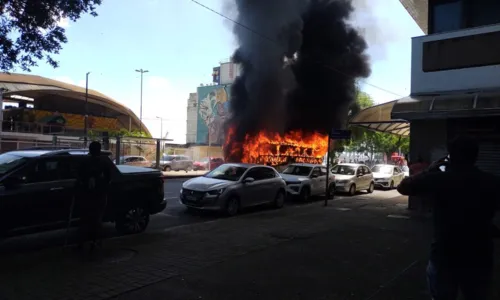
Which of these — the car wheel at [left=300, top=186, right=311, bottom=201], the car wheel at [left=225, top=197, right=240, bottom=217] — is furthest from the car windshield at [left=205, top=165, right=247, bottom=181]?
the car wheel at [left=300, top=186, right=311, bottom=201]

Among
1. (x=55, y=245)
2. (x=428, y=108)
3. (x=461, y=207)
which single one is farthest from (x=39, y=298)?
(x=428, y=108)

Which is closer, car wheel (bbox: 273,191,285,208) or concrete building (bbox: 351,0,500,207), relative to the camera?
concrete building (bbox: 351,0,500,207)

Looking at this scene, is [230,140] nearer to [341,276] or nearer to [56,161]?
[56,161]

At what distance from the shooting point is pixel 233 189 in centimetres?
1123

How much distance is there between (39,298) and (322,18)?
25.1 meters

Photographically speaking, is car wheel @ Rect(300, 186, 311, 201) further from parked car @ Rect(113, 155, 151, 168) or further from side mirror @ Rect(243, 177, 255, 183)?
parked car @ Rect(113, 155, 151, 168)

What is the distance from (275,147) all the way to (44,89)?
105ft

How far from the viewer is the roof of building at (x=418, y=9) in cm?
1555

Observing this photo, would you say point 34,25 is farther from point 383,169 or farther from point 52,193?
point 383,169

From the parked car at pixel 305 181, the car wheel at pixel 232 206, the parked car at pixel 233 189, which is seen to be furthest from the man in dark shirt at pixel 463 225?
the parked car at pixel 305 181

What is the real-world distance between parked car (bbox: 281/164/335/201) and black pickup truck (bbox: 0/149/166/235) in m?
7.87

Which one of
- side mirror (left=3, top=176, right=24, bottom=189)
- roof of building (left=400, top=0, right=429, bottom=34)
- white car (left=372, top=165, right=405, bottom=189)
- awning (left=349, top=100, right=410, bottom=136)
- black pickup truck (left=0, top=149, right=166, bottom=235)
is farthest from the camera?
white car (left=372, top=165, right=405, bottom=189)

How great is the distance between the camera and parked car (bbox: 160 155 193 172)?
1383 inches

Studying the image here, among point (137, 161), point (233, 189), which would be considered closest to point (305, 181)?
point (233, 189)
